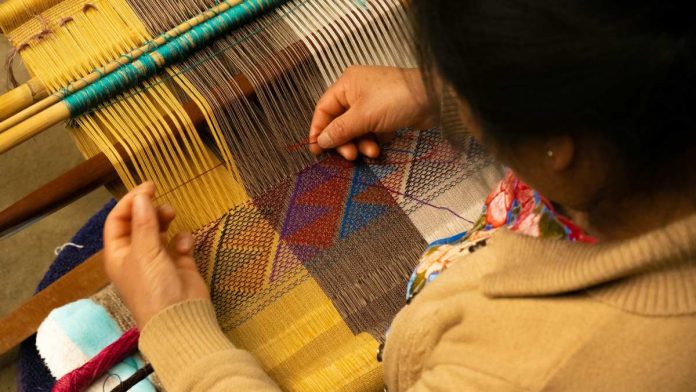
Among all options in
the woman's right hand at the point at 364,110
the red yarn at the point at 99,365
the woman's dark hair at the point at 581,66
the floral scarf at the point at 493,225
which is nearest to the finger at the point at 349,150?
the woman's right hand at the point at 364,110

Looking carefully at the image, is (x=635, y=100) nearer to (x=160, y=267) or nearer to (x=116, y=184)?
(x=160, y=267)

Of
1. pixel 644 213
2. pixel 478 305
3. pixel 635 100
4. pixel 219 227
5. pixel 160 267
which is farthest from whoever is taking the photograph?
pixel 219 227

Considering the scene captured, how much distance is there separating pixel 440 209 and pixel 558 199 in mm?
511

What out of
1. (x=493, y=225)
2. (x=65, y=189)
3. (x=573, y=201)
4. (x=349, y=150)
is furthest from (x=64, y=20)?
(x=573, y=201)

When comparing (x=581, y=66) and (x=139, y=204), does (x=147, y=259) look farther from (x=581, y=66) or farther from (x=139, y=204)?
(x=581, y=66)

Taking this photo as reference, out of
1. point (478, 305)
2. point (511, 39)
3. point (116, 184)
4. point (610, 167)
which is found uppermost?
point (116, 184)

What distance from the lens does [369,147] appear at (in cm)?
112

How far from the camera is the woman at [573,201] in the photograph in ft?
1.54

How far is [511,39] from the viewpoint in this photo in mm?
484

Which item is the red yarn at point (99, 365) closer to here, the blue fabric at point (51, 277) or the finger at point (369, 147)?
the blue fabric at point (51, 277)

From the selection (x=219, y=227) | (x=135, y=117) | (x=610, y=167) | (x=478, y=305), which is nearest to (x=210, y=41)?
(x=135, y=117)

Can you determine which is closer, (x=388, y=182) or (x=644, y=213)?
(x=644, y=213)

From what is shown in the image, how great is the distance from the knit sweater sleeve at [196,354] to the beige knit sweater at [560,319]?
243 mm

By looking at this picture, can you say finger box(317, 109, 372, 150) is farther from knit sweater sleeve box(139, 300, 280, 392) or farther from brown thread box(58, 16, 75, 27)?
brown thread box(58, 16, 75, 27)
